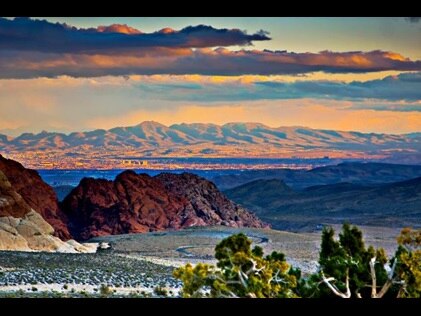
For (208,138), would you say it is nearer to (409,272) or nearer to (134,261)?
(134,261)

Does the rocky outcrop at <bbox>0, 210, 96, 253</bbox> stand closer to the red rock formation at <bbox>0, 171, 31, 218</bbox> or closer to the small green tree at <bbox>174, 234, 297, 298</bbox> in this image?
the red rock formation at <bbox>0, 171, 31, 218</bbox>

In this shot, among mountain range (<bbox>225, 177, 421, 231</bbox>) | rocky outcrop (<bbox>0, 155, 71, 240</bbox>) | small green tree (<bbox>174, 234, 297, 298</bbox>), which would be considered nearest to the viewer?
small green tree (<bbox>174, 234, 297, 298</bbox>)

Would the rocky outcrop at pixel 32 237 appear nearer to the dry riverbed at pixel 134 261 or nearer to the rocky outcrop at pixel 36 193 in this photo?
the rocky outcrop at pixel 36 193

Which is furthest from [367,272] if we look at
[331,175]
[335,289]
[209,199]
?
[209,199]

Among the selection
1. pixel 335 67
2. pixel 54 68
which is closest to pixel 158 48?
pixel 54 68

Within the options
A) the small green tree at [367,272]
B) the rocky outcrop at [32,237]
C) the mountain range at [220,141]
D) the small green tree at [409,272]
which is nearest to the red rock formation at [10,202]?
the rocky outcrop at [32,237]

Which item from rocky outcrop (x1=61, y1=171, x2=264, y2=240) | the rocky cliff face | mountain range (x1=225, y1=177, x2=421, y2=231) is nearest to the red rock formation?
the rocky cliff face
